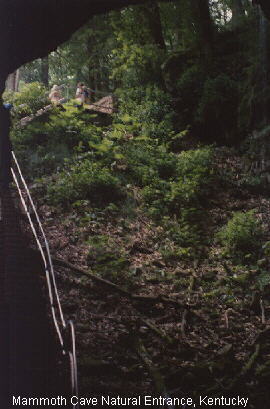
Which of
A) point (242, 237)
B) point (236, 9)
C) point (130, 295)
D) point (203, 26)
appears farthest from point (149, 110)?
point (130, 295)

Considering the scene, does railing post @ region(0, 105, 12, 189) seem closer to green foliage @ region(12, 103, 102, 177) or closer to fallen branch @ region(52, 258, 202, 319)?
fallen branch @ region(52, 258, 202, 319)

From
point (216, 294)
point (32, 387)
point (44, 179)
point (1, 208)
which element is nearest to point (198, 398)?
point (32, 387)

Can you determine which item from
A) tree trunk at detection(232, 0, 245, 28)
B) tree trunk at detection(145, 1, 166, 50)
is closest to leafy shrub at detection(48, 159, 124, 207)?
tree trunk at detection(145, 1, 166, 50)

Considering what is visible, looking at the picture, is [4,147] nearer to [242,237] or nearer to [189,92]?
[242,237]

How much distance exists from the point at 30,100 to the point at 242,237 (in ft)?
35.0

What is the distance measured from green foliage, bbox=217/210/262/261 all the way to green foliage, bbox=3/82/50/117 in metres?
9.45

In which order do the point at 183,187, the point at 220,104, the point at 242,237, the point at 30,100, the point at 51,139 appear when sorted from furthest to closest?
1. the point at 30,100
2. the point at 220,104
3. the point at 51,139
4. the point at 183,187
5. the point at 242,237

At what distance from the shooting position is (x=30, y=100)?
688 inches

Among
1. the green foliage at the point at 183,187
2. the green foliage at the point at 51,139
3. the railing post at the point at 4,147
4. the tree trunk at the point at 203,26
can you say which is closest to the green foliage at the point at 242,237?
the green foliage at the point at 183,187

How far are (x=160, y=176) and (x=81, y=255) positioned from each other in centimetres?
549

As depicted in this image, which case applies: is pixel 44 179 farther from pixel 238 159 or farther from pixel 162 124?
pixel 238 159

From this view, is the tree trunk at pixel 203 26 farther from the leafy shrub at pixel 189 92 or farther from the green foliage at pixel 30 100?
the green foliage at pixel 30 100

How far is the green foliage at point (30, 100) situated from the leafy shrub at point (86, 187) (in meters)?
4.84

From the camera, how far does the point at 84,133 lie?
16062mm
